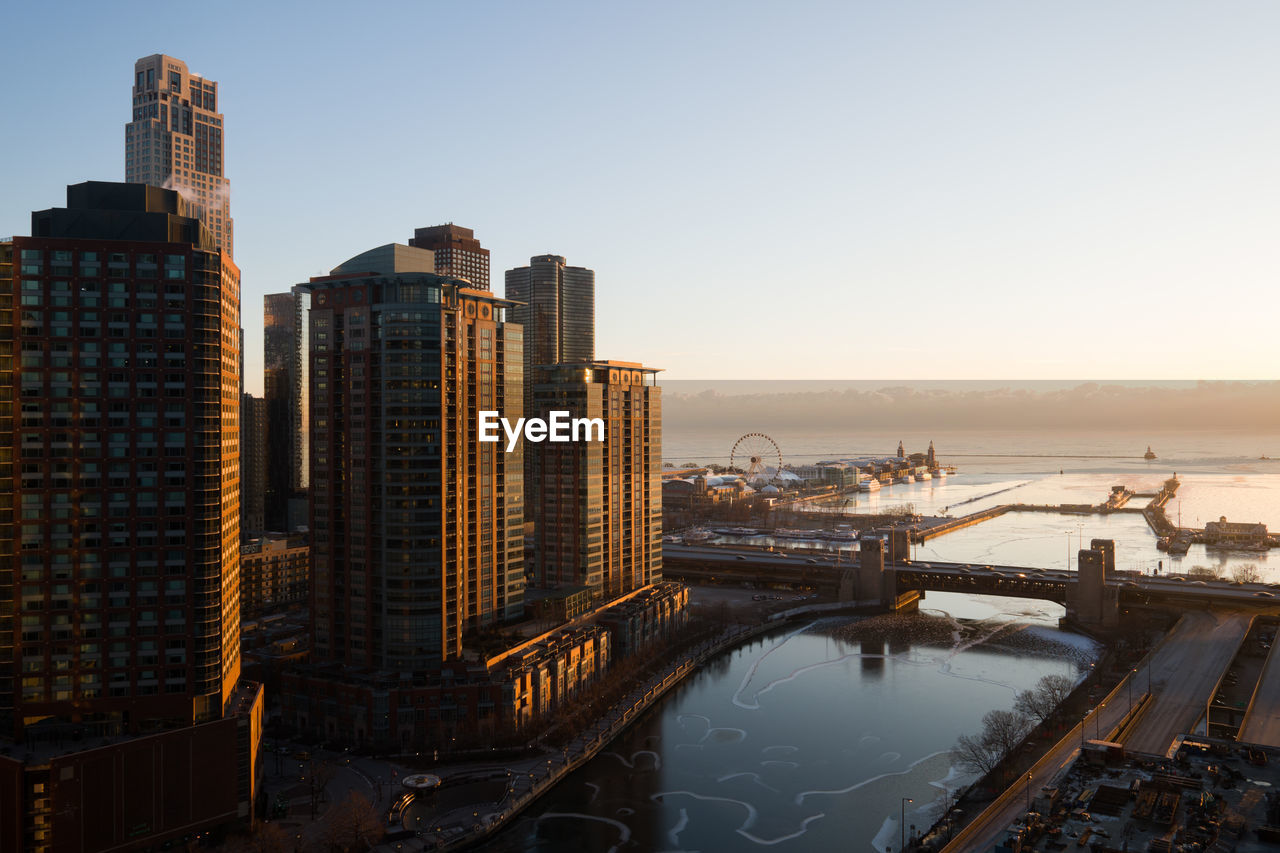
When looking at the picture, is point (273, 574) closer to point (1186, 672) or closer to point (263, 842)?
point (263, 842)

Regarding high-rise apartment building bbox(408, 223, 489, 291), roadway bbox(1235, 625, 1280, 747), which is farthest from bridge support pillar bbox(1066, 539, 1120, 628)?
high-rise apartment building bbox(408, 223, 489, 291)

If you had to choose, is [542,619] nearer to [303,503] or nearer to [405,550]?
[405,550]

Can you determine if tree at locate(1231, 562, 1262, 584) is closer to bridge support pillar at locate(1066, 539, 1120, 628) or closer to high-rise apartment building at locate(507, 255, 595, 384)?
bridge support pillar at locate(1066, 539, 1120, 628)

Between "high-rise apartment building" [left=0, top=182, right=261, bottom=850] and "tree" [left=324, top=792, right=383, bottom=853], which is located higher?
"high-rise apartment building" [left=0, top=182, right=261, bottom=850]

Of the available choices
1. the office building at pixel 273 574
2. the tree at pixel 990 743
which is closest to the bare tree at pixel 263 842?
the tree at pixel 990 743

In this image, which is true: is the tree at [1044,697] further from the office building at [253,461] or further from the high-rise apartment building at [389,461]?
the office building at [253,461]

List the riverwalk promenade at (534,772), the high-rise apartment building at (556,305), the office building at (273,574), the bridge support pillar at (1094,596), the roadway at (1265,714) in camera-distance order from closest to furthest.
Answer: the riverwalk promenade at (534,772) → the roadway at (1265,714) → the bridge support pillar at (1094,596) → the office building at (273,574) → the high-rise apartment building at (556,305)

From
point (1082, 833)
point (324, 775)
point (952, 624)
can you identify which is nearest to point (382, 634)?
point (324, 775)

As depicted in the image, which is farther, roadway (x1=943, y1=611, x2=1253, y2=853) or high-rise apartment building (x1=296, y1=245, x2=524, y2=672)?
high-rise apartment building (x1=296, y1=245, x2=524, y2=672)
